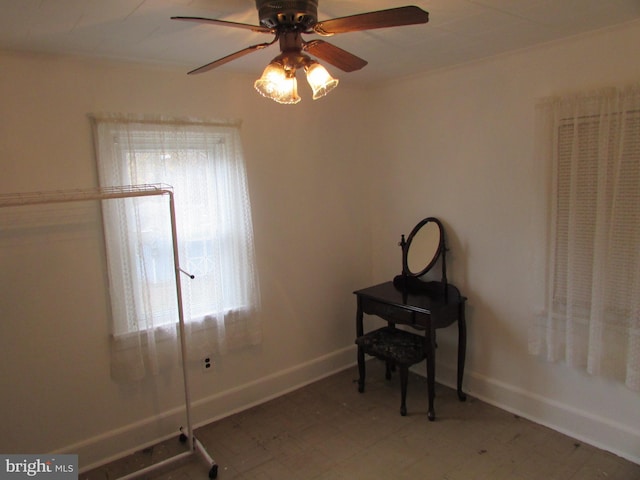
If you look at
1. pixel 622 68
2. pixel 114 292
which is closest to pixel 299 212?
pixel 114 292

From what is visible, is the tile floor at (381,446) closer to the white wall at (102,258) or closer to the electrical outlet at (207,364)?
the white wall at (102,258)

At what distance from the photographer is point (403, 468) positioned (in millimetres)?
2512

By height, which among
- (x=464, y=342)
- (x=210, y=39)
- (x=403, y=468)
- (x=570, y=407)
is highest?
(x=210, y=39)

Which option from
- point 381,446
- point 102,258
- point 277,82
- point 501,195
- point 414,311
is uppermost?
point 277,82

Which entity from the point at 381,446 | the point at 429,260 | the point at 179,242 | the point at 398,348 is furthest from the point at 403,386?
the point at 179,242

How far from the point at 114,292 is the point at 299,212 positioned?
1397mm

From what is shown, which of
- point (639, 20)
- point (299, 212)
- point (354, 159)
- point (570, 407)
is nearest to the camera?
point (639, 20)

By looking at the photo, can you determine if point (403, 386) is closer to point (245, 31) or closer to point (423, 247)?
point (423, 247)

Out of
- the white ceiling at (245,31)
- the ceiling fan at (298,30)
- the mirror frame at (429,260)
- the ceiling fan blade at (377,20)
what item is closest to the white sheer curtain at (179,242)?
the white ceiling at (245,31)

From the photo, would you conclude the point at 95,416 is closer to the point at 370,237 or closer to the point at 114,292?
the point at 114,292

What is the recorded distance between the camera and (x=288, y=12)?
1.53 meters

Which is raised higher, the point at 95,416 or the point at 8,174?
the point at 8,174

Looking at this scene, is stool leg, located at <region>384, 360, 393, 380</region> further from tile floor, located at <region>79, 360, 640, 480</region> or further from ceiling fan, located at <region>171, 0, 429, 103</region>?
ceiling fan, located at <region>171, 0, 429, 103</region>

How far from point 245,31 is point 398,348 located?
2.17 m
